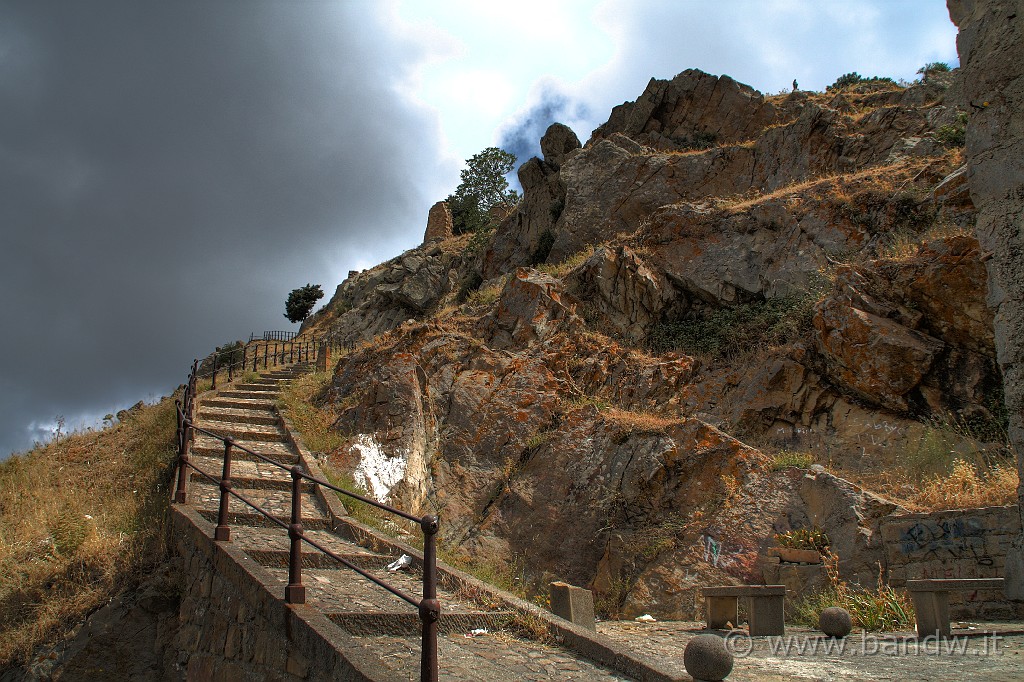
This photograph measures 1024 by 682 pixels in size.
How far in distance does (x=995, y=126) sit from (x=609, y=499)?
23.3 ft

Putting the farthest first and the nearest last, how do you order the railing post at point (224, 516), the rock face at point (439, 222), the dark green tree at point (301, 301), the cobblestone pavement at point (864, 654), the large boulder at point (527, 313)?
the dark green tree at point (301, 301), the rock face at point (439, 222), the large boulder at point (527, 313), the railing post at point (224, 516), the cobblestone pavement at point (864, 654)

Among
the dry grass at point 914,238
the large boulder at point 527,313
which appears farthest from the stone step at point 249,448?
the dry grass at point 914,238

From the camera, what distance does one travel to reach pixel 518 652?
549cm

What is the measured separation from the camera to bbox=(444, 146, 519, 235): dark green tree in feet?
132

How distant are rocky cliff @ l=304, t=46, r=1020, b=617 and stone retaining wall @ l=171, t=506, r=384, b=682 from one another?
11.9ft

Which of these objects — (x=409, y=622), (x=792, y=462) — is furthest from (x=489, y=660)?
(x=792, y=462)

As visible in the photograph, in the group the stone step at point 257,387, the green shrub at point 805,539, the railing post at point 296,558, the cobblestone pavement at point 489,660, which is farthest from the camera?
the stone step at point 257,387

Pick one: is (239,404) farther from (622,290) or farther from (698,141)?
(698,141)

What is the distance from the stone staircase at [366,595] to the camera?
16.6ft

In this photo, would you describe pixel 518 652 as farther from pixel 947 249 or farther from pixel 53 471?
pixel 947 249

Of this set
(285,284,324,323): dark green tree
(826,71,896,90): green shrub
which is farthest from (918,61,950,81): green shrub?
(285,284,324,323): dark green tree

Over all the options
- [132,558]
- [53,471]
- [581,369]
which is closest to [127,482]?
[53,471]

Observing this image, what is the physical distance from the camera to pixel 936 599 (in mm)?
→ 6262

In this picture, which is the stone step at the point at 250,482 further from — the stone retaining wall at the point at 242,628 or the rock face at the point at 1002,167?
the rock face at the point at 1002,167
